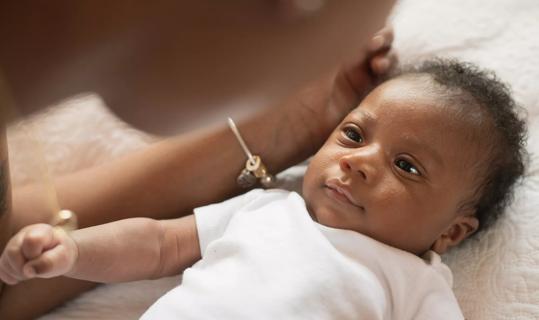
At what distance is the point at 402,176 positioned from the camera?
0.88 m

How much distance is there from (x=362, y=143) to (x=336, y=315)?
10.0 inches

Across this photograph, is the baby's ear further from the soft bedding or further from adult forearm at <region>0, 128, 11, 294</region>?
adult forearm at <region>0, 128, 11, 294</region>

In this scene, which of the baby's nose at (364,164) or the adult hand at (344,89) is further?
the adult hand at (344,89)

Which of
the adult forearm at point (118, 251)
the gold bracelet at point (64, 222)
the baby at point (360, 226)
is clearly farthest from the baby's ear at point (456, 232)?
the gold bracelet at point (64, 222)

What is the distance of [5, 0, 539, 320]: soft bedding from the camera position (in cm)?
92

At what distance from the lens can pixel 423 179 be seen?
34.6 inches

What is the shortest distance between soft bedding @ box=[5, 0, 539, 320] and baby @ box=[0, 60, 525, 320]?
0.17 feet

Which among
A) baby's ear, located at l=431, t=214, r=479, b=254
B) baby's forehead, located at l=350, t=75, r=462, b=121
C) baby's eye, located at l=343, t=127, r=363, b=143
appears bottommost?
baby's ear, located at l=431, t=214, r=479, b=254

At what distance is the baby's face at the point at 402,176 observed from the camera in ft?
2.82

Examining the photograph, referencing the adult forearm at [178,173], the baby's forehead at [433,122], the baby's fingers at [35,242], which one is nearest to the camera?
the baby's fingers at [35,242]

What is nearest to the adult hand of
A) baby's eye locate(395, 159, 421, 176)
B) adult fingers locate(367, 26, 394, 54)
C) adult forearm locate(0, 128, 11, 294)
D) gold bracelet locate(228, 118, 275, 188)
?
adult fingers locate(367, 26, 394, 54)

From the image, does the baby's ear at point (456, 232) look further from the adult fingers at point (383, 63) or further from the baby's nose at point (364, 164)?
the adult fingers at point (383, 63)

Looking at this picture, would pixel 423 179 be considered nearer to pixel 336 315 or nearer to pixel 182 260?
pixel 336 315

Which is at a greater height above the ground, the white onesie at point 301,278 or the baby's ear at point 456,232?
the white onesie at point 301,278
